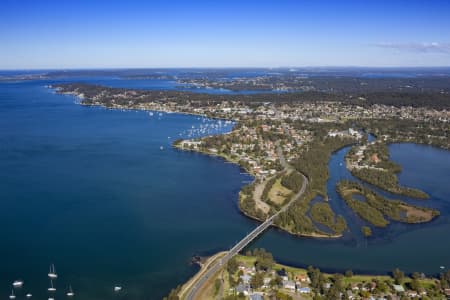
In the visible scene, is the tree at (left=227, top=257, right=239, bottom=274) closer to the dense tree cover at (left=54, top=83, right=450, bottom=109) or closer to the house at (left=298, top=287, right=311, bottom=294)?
the house at (left=298, top=287, right=311, bottom=294)

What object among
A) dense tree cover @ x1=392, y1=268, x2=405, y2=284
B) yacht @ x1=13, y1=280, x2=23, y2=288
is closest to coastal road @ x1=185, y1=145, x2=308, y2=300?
dense tree cover @ x1=392, y1=268, x2=405, y2=284

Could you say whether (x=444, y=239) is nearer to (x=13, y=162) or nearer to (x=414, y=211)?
(x=414, y=211)

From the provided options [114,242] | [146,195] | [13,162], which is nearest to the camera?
[114,242]

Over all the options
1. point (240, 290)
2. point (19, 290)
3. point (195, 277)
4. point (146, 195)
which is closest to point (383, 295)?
point (240, 290)

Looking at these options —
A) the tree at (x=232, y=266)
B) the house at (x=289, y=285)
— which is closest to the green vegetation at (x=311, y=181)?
the house at (x=289, y=285)

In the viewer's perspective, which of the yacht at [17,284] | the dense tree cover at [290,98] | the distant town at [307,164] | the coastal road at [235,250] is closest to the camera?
the coastal road at [235,250]

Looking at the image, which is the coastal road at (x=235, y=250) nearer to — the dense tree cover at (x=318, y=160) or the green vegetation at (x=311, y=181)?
the green vegetation at (x=311, y=181)
